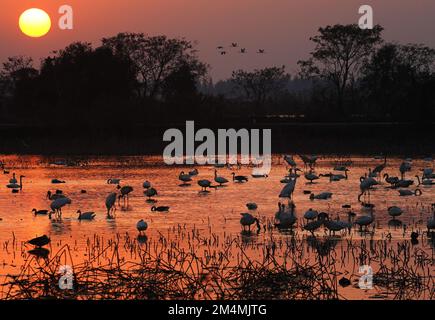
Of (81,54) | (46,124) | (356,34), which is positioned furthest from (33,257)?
(356,34)

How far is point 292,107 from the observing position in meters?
101

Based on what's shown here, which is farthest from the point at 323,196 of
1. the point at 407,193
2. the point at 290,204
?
the point at 407,193

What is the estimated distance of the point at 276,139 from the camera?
181 ft

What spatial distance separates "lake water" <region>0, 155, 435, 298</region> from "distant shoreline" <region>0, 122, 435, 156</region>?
10.5m

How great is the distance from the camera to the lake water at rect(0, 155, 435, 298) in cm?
1705

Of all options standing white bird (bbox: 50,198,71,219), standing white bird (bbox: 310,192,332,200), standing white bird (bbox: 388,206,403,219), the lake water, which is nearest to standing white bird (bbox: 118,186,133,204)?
the lake water

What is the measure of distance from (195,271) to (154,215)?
24.7ft

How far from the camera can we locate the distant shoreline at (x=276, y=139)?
4712cm

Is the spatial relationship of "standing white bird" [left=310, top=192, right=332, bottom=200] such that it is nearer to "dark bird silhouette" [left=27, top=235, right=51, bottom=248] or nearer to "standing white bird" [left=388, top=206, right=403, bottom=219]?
"standing white bird" [left=388, top=206, right=403, bottom=219]

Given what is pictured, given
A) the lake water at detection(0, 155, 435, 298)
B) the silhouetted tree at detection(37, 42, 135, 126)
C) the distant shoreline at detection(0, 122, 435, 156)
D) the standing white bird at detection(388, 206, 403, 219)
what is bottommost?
the lake water at detection(0, 155, 435, 298)

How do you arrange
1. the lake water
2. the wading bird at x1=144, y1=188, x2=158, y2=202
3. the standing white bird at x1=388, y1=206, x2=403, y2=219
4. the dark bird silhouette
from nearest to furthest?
the dark bird silhouette, the lake water, the standing white bird at x1=388, y1=206, x2=403, y2=219, the wading bird at x1=144, y1=188, x2=158, y2=202

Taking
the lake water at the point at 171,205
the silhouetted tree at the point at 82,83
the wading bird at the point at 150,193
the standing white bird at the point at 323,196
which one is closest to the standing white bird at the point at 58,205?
the lake water at the point at 171,205

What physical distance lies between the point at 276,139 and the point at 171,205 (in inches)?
1300
